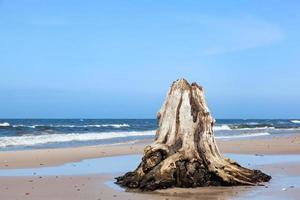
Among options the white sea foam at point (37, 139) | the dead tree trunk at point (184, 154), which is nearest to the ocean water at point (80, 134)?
the white sea foam at point (37, 139)

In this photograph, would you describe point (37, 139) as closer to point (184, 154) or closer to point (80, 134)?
point (80, 134)

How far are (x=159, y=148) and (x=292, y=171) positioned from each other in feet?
12.4

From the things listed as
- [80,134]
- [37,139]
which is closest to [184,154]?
[37,139]

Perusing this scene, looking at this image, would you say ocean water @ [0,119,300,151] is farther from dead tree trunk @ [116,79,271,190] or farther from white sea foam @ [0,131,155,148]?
dead tree trunk @ [116,79,271,190]

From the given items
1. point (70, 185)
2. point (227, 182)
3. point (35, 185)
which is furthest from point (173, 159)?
point (35, 185)

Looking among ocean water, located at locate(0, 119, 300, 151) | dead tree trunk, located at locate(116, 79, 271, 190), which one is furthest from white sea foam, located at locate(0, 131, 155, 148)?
dead tree trunk, located at locate(116, 79, 271, 190)

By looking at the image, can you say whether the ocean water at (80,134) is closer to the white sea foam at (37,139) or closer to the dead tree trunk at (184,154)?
the white sea foam at (37,139)

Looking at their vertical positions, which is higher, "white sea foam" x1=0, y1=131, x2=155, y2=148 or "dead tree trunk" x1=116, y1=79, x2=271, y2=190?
"dead tree trunk" x1=116, y1=79, x2=271, y2=190

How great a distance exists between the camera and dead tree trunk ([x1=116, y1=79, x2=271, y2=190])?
1054 cm

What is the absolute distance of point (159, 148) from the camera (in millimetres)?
10914

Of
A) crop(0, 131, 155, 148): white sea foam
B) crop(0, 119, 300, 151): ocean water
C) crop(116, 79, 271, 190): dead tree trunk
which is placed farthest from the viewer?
crop(0, 119, 300, 151): ocean water

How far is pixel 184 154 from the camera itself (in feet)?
35.7

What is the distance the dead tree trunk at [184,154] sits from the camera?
10.5 m

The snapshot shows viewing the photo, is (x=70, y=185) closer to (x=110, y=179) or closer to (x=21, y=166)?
(x=110, y=179)
